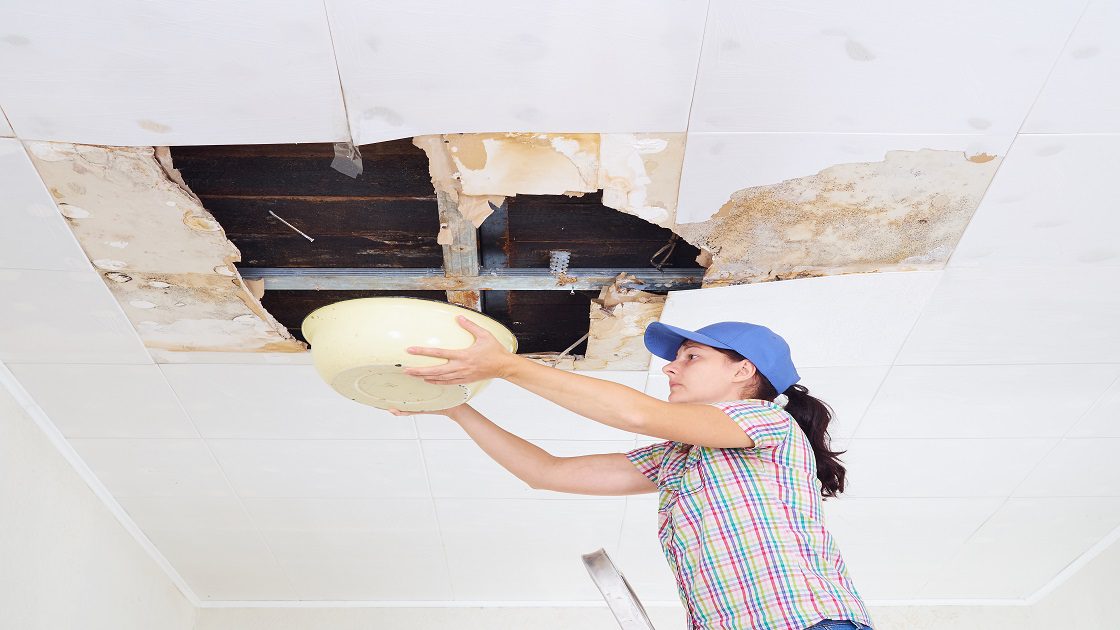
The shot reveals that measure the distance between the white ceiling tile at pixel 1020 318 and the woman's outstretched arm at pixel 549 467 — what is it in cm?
75

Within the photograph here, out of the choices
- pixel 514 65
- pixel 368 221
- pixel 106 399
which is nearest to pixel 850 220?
pixel 514 65

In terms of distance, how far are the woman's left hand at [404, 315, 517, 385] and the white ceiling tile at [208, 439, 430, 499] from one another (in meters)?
0.99

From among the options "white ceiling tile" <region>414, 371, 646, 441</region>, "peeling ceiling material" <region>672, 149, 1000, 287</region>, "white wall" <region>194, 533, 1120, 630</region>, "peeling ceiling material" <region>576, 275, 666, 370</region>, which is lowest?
"white wall" <region>194, 533, 1120, 630</region>

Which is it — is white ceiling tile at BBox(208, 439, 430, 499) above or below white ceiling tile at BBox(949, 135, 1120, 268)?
below

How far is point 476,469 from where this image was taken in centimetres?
227

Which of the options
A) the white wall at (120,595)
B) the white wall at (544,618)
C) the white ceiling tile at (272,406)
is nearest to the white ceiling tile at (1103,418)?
the white wall at (120,595)

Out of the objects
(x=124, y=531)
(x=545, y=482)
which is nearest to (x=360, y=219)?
(x=545, y=482)

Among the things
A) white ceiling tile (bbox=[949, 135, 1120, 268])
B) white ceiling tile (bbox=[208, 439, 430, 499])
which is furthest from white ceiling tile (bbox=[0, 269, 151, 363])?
white ceiling tile (bbox=[949, 135, 1120, 268])

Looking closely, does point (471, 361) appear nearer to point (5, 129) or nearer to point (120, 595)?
point (5, 129)

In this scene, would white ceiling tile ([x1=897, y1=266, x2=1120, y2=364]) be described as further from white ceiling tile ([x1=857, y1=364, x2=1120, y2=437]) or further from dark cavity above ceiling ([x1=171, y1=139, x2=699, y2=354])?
dark cavity above ceiling ([x1=171, y1=139, x2=699, y2=354])

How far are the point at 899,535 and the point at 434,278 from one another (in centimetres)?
185

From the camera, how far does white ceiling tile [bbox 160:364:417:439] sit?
1.89 metres

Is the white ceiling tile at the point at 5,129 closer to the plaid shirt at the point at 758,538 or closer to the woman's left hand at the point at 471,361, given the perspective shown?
the woman's left hand at the point at 471,361

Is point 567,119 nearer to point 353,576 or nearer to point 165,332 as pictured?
point 165,332
